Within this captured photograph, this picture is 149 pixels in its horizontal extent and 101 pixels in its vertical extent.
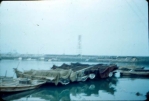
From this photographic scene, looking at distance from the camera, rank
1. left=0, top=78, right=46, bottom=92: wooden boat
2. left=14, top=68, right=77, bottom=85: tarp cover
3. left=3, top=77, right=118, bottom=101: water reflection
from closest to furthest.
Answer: left=0, top=78, right=46, bottom=92: wooden boat, left=3, top=77, right=118, bottom=101: water reflection, left=14, top=68, right=77, bottom=85: tarp cover

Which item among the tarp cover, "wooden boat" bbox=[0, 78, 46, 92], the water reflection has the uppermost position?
the tarp cover

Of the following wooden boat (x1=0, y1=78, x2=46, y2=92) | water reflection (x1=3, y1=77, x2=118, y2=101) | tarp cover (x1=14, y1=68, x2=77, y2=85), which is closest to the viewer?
wooden boat (x1=0, y1=78, x2=46, y2=92)

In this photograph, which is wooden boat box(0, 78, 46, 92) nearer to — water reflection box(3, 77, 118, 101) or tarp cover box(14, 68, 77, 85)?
water reflection box(3, 77, 118, 101)

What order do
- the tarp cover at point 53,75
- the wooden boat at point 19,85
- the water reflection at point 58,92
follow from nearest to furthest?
the wooden boat at point 19,85 → the water reflection at point 58,92 → the tarp cover at point 53,75

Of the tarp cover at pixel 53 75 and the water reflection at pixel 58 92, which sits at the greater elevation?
the tarp cover at pixel 53 75

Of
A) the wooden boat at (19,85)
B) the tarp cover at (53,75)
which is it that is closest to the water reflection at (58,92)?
the wooden boat at (19,85)

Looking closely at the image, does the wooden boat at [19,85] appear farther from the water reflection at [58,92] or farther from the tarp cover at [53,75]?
the tarp cover at [53,75]

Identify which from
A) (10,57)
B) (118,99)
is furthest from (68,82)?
(10,57)

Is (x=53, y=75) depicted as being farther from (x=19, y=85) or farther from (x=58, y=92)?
(x=19, y=85)

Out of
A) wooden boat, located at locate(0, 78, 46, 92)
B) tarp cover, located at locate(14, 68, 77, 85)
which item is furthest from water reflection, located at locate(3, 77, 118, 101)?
tarp cover, located at locate(14, 68, 77, 85)

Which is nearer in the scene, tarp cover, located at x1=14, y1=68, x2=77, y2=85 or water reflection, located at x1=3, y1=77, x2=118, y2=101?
water reflection, located at x1=3, y1=77, x2=118, y2=101
